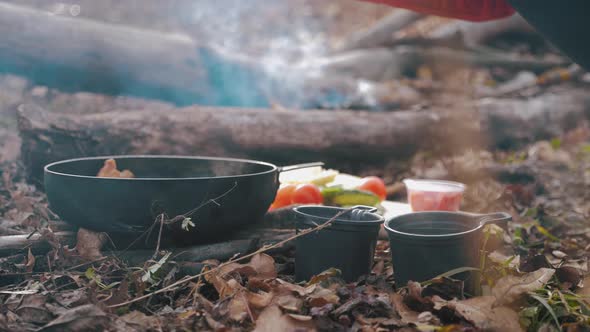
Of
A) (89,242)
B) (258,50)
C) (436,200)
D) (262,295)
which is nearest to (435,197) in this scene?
(436,200)

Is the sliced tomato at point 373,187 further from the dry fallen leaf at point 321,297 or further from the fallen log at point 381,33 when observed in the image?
the fallen log at point 381,33

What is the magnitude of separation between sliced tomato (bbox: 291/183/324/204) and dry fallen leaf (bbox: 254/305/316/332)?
1464 mm

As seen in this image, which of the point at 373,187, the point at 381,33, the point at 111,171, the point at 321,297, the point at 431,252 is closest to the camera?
the point at 321,297

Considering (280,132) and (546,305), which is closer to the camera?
(546,305)

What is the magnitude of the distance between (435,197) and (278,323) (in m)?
1.89

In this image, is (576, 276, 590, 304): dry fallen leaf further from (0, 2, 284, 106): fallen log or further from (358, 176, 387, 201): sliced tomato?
(0, 2, 284, 106): fallen log

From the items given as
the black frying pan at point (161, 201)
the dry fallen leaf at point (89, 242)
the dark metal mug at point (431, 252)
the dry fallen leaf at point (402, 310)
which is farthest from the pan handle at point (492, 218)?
the dry fallen leaf at point (89, 242)

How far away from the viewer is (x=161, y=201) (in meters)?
2.29

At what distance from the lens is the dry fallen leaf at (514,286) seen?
1.99 meters

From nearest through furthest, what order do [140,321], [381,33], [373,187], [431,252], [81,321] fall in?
[81,321] < [140,321] < [431,252] < [373,187] < [381,33]

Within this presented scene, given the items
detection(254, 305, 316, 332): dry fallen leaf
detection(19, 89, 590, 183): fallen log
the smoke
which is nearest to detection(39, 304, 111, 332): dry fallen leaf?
detection(254, 305, 316, 332): dry fallen leaf

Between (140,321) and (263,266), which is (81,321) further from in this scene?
(263,266)

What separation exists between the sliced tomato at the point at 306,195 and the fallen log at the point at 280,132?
3.88 ft

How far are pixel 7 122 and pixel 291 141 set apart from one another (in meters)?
3.03
